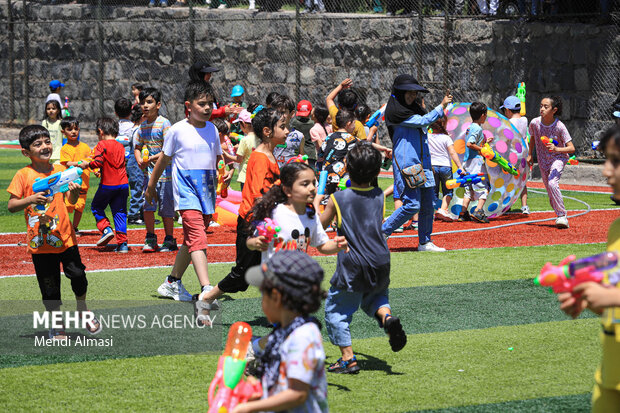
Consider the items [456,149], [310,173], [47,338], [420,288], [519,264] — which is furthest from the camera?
[456,149]

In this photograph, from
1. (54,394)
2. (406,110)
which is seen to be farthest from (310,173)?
(406,110)

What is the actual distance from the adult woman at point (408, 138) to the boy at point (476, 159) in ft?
9.37

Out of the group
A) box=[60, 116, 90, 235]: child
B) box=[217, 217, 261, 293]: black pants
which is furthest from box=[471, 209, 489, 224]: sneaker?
box=[217, 217, 261, 293]: black pants

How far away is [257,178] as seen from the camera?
736cm

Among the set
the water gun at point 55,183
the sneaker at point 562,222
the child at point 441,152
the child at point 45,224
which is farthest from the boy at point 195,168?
the sneaker at point 562,222

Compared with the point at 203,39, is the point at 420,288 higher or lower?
lower

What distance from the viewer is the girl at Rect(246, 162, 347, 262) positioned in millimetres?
6125

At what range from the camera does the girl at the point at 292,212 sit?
612 cm

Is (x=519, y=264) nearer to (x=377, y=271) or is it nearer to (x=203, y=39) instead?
(x=377, y=271)

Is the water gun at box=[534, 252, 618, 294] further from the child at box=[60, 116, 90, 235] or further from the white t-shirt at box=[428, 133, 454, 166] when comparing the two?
the white t-shirt at box=[428, 133, 454, 166]

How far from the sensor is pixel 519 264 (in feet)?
33.3

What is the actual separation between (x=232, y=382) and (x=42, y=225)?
357 cm

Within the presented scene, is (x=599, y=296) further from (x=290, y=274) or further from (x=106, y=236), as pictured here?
(x=106, y=236)

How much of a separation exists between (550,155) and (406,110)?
3.39 meters
